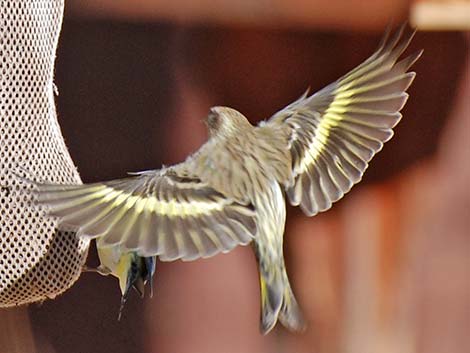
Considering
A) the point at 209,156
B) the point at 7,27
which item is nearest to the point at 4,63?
the point at 7,27

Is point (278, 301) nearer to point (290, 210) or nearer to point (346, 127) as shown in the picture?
point (346, 127)

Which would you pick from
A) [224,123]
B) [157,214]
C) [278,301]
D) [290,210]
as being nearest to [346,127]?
[224,123]

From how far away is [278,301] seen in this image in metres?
3.53

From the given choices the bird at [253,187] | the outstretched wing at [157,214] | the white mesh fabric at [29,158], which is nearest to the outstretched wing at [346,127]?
the bird at [253,187]

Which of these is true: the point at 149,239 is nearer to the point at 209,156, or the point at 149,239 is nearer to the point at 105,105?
the point at 209,156

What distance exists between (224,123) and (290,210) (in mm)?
1551

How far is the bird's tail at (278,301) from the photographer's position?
3.51 metres

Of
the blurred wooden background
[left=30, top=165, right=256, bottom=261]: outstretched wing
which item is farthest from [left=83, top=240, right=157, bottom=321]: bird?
the blurred wooden background

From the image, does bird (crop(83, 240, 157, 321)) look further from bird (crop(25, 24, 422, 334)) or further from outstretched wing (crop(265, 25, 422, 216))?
outstretched wing (crop(265, 25, 422, 216))

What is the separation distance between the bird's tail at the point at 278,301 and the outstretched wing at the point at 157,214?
0.64 ft

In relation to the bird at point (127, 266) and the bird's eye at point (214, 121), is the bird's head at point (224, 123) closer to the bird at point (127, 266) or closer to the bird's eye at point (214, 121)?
the bird's eye at point (214, 121)

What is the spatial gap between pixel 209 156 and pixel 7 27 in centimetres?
66

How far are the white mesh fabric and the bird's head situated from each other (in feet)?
1.44

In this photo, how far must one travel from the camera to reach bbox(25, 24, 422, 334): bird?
3.31 meters
